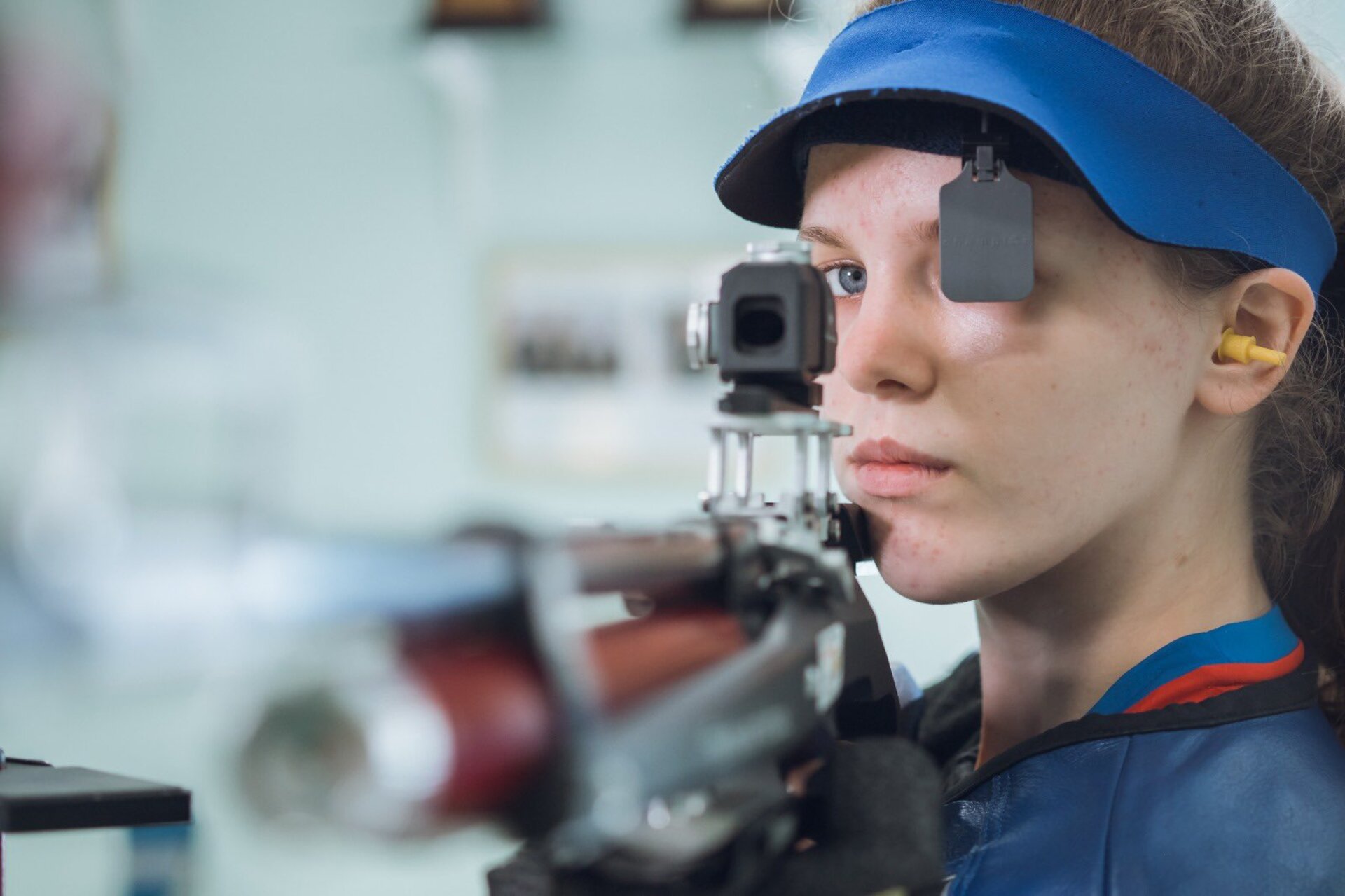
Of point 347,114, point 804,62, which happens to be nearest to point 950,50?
point 804,62

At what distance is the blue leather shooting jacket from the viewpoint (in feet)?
2.15

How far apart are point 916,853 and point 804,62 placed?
1.35m

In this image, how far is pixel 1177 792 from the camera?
26.7 inches

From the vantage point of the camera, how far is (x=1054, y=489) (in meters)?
0.73

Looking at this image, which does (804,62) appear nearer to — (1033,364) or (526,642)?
(1033,364)

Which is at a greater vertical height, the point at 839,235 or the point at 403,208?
the point at 403,208

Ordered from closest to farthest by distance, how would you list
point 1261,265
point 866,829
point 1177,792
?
point 866,829, point 1177,792, point 1261,265

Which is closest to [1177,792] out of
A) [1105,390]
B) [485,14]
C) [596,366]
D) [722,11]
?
[1105,390]

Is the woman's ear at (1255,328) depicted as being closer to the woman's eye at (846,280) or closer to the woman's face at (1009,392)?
the woman's face at (1009,392)

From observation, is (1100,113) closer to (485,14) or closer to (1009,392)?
(1009,392)

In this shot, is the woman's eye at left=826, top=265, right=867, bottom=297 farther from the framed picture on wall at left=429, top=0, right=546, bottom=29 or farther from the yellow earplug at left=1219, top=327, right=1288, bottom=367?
the framed picture on wall at left=429, top=0, right=546, bottom=29

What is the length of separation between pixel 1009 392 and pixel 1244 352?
0.53 ft

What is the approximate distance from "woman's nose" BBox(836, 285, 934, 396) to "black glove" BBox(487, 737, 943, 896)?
0.77ft

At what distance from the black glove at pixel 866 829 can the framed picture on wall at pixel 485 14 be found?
5.95 ft
